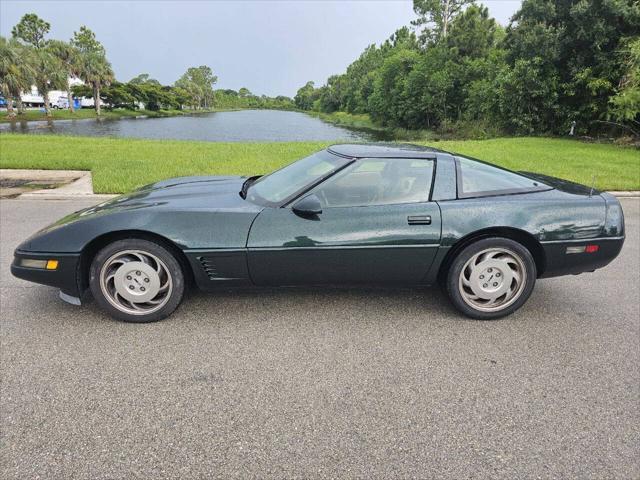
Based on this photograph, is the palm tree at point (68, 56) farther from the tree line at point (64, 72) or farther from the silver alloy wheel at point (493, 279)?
the silver alloy wheel at point (493, 279)

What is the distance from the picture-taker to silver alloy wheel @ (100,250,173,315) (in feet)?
9.48

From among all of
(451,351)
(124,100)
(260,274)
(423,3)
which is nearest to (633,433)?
(451,351)

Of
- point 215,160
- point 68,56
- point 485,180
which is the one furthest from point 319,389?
point 68,56

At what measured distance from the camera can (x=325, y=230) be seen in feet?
9.59

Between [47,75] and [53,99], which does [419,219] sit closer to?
[47,75]

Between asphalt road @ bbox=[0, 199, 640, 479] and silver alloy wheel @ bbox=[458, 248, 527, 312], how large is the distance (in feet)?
0.60

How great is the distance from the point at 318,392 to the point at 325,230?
1.10 meters

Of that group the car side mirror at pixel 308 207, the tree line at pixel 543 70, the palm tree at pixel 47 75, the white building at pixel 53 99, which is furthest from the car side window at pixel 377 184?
the white building at pixel 53 99

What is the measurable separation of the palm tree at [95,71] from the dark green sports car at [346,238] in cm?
7032

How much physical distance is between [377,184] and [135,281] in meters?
1.87

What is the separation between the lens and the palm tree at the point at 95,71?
6278cm

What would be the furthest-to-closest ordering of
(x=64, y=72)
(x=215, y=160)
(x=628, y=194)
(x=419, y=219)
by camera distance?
(x=64, y=72)
(x=215, y=160)
(x=628, y=194)
(x=419, y=219)

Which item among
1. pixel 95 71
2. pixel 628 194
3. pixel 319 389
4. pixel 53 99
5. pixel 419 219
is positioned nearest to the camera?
pixel 319 389

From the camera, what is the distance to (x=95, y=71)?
6359cm
